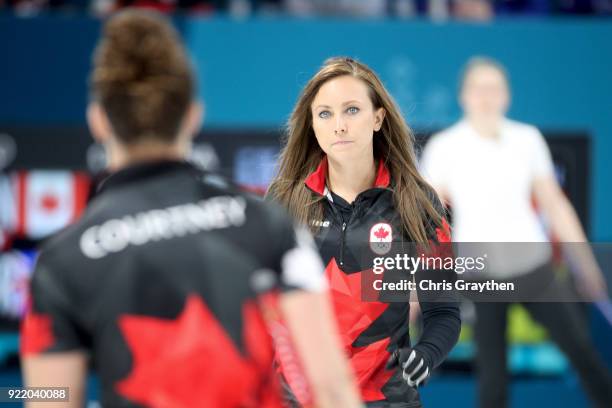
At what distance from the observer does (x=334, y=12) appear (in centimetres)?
838

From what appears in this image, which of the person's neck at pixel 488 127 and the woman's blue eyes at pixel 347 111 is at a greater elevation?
the person's neck at pixel 488 127

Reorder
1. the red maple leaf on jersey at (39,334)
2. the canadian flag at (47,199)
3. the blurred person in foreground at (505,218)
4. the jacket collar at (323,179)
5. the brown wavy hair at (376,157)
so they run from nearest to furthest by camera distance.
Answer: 1. the red maple leaf on jersey at (39,334)
2. the brown wavy hair at (376,157)
3. the jacket collar at (323,179)
4. the blurred person in foreground at (505,218)
5. the canadian flag at (47,199)

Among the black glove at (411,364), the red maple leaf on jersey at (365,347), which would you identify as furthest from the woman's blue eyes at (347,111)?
the black glove at (411,364)

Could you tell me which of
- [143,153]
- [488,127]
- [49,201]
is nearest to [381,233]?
[143,153]

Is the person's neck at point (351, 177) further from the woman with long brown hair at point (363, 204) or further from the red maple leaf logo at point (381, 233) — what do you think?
the red maple leaf logo at point (381, 233)

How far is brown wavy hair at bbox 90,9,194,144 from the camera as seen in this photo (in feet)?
6.69

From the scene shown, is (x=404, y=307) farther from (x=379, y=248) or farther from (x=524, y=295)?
(x=524, y=295)

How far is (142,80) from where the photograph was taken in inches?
80.4

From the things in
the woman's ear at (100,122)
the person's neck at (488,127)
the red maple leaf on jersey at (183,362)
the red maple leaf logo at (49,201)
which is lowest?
the red maple leaf on jersey at (183,362)

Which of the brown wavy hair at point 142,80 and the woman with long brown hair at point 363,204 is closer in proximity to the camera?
the brown wavy hair at point 142,80

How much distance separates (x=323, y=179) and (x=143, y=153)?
1.81 metres

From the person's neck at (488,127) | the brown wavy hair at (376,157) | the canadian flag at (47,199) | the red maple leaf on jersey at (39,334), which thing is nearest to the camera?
the red maple leaf on jersey at (39,334)

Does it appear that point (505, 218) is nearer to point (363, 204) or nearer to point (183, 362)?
point (363, 204)

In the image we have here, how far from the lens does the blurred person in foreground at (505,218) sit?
20.5 ft
